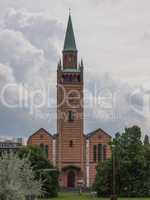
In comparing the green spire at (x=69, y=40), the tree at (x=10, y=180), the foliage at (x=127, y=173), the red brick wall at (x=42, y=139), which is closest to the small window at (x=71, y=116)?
the red brick wall at (x=42, y=139)

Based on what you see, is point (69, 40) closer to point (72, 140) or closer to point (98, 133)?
point (98, 133)

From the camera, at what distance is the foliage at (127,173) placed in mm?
74938

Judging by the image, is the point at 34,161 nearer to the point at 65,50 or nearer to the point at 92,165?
the point at 92,165

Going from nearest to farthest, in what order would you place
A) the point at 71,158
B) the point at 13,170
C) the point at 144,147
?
the point at 13,170, the point at 144,147, the point at 71,158

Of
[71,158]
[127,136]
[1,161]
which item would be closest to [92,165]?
[71,158]

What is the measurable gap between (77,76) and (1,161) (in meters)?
55.5

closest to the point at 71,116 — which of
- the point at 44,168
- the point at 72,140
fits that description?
the point at 72,140

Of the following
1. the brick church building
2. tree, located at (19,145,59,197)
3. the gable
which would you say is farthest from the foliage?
the gable

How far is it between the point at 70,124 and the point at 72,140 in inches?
90.8

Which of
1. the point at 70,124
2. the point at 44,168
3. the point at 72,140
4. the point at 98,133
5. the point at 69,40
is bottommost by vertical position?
the point at 44,168

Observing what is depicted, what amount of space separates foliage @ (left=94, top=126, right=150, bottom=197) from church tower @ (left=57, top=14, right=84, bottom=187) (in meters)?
14.9

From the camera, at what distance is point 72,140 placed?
9219 centimetres

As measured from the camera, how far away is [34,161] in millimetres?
75875

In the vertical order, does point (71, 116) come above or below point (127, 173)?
above
